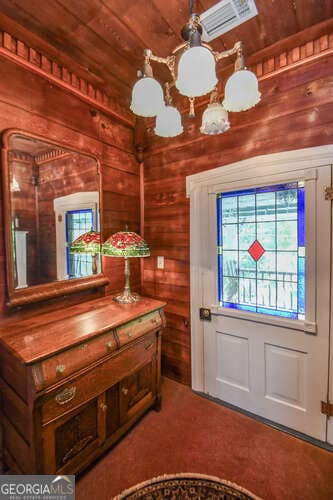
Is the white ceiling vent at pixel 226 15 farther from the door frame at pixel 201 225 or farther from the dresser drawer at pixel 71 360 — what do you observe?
the dresser drawer at pixel 71 360

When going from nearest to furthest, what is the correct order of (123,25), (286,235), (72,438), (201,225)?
(72,438), (123,25), (286,235), (201,225)

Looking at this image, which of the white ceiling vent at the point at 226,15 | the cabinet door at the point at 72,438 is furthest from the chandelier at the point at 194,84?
the cabinet door at the point at 72,438

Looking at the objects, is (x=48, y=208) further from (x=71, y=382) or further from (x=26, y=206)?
(x=71, y=382)

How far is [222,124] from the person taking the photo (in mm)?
1202

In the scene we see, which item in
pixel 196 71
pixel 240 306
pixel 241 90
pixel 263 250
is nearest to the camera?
pixel 196 71

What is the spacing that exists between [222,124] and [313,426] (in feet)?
7.15

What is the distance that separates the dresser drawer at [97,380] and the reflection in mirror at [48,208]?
715mm

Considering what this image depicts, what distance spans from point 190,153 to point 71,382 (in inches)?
79.4

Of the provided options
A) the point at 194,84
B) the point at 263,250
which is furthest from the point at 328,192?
the point at 194,84

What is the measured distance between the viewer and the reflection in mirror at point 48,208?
1.52 meters

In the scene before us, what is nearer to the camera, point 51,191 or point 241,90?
point 241,90

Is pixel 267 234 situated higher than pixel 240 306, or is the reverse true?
pixel 267 234

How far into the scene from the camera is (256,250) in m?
1.89

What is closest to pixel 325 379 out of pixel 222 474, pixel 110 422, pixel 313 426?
pixel 313 426
